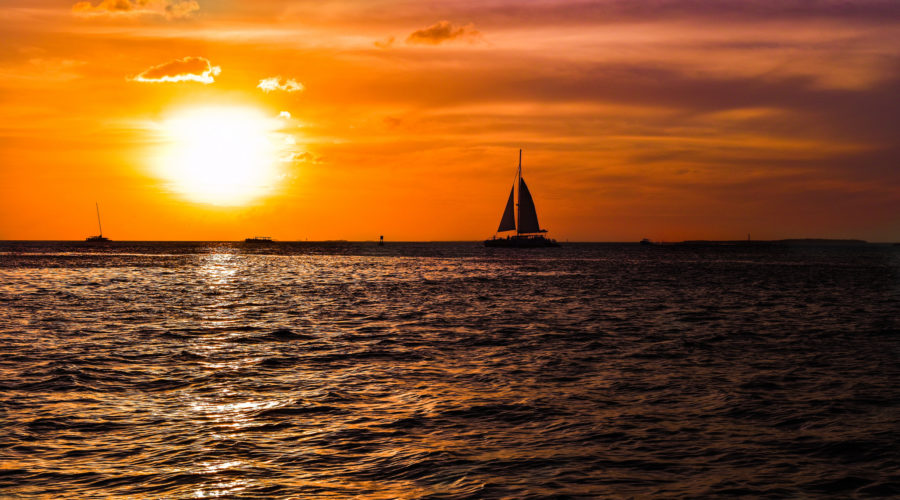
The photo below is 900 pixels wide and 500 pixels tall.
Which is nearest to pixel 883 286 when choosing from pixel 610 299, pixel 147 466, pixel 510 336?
pixel 610 299

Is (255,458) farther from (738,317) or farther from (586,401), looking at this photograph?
(738,317)

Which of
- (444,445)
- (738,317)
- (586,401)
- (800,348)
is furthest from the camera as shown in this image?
(738,317)

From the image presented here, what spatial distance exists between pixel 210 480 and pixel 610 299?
156ft

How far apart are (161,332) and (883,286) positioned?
74147mm

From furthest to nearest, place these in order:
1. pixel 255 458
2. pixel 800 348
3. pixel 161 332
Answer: pixel 161 332 → pixel 800 348 → pixel 255 458

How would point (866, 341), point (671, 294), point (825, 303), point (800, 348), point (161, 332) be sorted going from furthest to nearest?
1. point (671, 294)
2. point (825, 303)
3. point (161, 332)
4. point (866, 341)
5. point (800, 348)

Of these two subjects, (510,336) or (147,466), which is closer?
(147,466)

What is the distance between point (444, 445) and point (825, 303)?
4759cm

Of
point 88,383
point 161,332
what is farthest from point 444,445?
point 161,332

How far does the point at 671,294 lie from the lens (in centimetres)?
6356

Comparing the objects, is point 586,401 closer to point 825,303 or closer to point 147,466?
point 147,466

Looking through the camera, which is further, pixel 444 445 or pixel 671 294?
pixel 671 294

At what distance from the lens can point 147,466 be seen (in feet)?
44.0

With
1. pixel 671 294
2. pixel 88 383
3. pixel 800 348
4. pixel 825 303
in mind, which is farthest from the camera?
pixel 671 294
